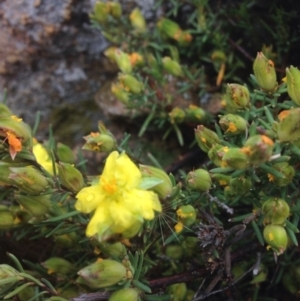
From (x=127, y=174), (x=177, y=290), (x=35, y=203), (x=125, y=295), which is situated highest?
(x=127, y=174)

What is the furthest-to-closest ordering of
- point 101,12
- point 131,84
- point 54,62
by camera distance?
point 54,62
point 101,12
point 131,84

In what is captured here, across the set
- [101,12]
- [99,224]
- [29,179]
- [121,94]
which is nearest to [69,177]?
[29,179]

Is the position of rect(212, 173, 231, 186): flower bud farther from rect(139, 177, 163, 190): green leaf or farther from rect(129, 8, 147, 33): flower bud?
rect(129, 8, 147, 33): flower bud

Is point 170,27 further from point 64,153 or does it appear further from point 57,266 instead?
point 57,266

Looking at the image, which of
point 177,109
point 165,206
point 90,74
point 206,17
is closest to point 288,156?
point 165,206

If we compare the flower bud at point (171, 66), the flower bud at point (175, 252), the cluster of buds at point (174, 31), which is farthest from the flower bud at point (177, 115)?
the flower bud at point (175, 252)

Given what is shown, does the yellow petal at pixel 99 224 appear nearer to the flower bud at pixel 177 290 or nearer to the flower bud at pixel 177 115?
the flower bud at pixel 177 290

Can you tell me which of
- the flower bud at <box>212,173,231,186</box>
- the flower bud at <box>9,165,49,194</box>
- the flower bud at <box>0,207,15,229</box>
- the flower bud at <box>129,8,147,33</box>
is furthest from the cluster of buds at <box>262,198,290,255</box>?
the flower bud at <box>129,8,147,33</box>
